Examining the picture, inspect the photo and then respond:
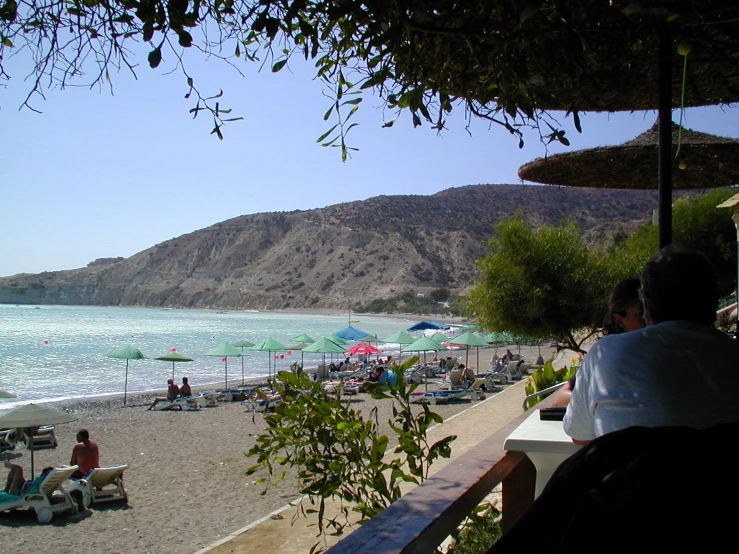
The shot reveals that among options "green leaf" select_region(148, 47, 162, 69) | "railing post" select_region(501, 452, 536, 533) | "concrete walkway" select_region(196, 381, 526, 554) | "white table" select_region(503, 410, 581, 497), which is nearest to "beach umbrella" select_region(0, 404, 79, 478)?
"concrete walkway" select_region(196, 381, 526, 554)

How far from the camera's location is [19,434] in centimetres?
1480

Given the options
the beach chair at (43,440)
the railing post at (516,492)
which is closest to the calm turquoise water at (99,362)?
the beach chair at (43,440)

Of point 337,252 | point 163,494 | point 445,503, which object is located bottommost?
point 163,494

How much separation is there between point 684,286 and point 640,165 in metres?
3.74

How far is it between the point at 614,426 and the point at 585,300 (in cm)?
1114

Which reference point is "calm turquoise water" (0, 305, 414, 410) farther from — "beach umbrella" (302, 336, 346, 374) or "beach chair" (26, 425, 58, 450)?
"beach chair" (26, 425, 58, 450)

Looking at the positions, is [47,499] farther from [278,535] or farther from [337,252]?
[337,252]

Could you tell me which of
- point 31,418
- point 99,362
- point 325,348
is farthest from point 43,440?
point 99,362

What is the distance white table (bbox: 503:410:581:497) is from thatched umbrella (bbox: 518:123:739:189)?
273 centimetres

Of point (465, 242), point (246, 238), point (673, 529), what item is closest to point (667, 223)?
point (673, 529)

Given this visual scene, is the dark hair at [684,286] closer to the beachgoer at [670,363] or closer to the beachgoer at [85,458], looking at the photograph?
the beachgoer at [670,363]

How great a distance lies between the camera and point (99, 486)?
9695 millimetres

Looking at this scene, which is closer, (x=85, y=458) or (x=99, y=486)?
(x=99, y=486)

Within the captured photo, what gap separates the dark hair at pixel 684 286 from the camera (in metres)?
1.48
